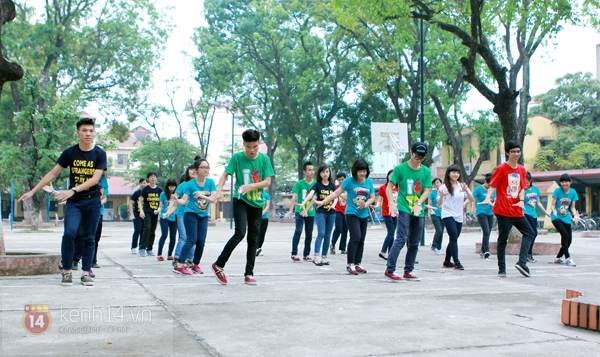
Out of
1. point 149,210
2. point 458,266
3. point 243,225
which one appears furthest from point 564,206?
point 149,210

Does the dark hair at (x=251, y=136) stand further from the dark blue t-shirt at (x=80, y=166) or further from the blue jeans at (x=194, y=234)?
the blue jeans at (x=194, y=234)

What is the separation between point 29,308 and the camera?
538 centimetres

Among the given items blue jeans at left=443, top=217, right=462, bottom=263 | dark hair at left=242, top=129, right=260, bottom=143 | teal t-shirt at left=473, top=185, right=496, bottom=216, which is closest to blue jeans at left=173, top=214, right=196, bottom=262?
dark hair at left=242, top=129, right=260, bottom=143

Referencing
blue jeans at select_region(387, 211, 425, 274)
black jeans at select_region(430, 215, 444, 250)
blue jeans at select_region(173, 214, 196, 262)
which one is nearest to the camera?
blue jeans at select_region(387, 211, 425, 274)

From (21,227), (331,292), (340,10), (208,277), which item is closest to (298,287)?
(331,292)

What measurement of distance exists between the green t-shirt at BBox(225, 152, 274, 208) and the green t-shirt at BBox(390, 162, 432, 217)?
1.68 meters

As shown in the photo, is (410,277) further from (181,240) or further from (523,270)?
(181,240)

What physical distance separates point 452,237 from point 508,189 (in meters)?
1.52

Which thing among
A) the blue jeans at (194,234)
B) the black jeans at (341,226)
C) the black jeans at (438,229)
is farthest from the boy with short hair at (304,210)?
the black jeans at (438,229)

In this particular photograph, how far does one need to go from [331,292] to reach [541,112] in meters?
42.7

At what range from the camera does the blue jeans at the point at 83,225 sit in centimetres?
705

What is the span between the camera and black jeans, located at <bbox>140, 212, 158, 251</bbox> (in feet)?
40.6

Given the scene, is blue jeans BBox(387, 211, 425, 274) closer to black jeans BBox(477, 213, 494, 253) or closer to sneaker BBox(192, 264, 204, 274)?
sneaker BBox(192, 264, 204, 274)

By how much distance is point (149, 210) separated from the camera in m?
12.3
